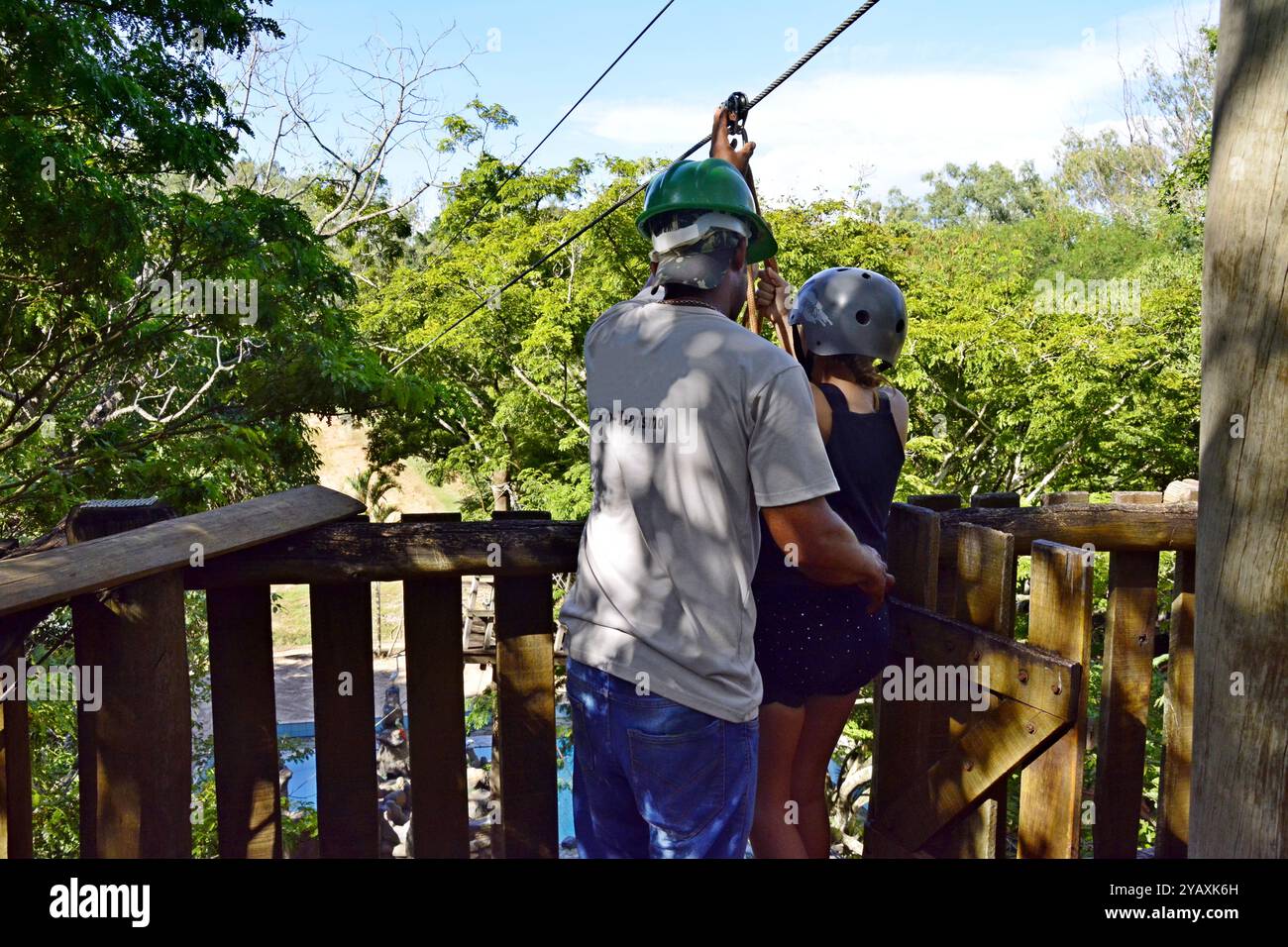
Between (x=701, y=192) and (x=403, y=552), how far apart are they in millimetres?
1022

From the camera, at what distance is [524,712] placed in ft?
8.24

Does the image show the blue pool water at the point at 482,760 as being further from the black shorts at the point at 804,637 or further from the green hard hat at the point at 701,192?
the green hard hat at the point at 701,192

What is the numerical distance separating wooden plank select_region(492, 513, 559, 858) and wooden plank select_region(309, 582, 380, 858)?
12.2 inches

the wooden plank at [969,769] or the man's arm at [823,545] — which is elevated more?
the man's arm at [823,545]

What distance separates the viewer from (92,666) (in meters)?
2.16

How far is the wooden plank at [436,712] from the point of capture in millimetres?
2492

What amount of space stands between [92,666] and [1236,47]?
2.52 meters

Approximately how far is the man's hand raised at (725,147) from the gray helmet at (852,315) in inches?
15.7

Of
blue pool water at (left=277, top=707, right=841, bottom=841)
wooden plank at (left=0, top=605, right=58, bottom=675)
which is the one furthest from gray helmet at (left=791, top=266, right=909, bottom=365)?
blue pool water at (left=277, top=707, right=841, bottom=841)

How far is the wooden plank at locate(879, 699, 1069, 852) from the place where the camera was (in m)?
2.50

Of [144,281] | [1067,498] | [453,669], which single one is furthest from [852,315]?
[144,281]

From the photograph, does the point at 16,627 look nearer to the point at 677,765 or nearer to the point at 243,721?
the point at 243,721

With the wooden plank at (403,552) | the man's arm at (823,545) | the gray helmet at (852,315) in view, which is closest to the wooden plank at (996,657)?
the man's arm at (823,545)

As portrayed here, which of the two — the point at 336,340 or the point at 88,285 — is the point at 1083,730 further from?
the point at 336,340
